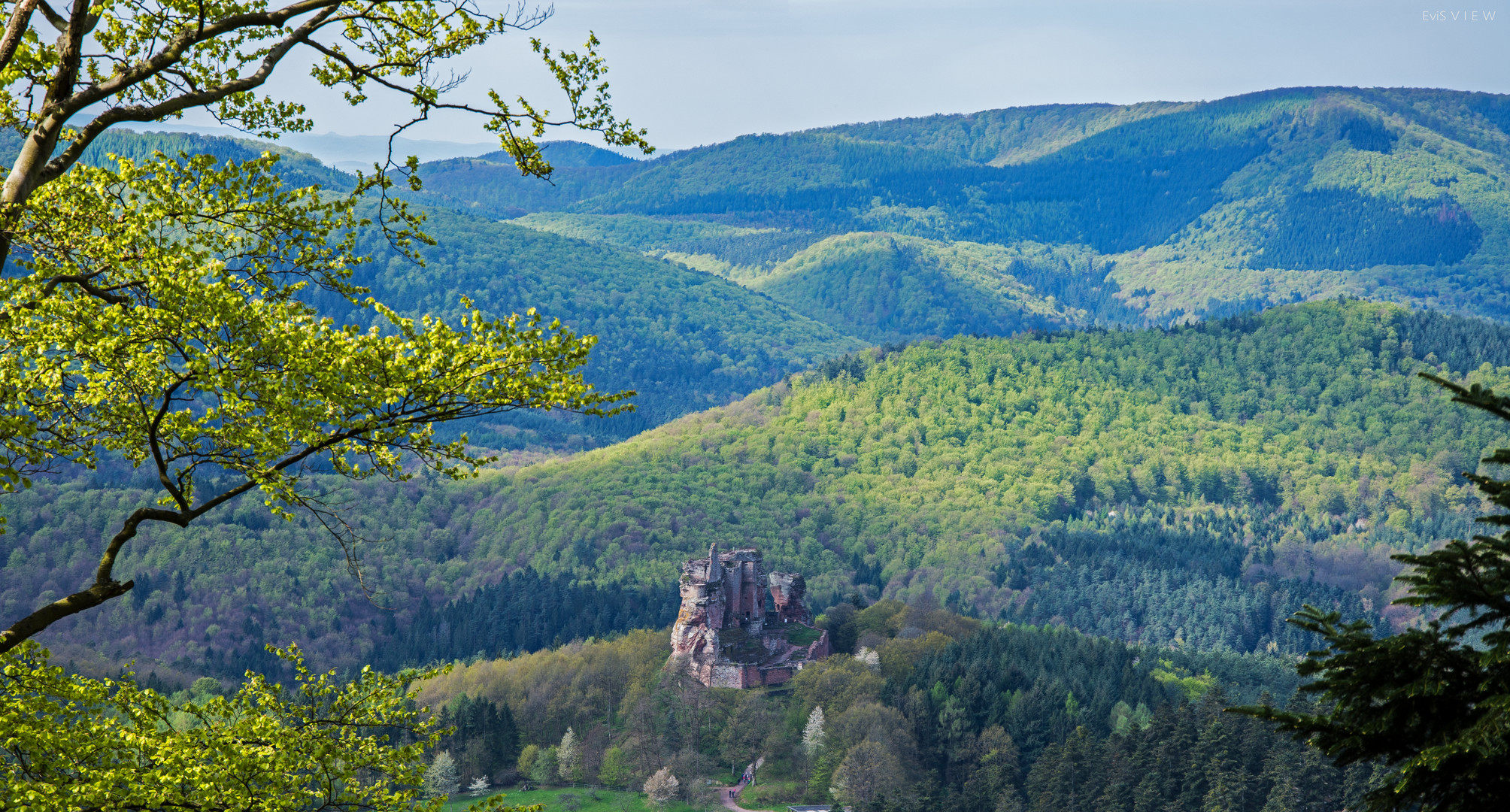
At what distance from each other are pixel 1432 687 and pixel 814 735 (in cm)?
7907

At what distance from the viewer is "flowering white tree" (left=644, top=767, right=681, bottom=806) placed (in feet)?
294

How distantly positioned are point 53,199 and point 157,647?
153386 millimetres

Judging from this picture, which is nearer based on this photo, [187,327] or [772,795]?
[187,327]

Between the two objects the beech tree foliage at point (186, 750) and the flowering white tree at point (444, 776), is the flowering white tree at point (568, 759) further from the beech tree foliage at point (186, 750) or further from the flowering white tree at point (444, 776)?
the beech tree foliage at point (186, 750)

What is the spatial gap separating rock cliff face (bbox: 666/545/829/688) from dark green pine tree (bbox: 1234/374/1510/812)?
87841mm

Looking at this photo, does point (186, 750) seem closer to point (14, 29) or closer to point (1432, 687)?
point (14, 29)

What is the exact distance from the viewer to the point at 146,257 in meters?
18.1

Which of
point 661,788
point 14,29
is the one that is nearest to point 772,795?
point 661,788

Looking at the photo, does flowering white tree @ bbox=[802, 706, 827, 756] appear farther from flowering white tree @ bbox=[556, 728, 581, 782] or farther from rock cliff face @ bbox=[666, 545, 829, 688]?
flowering white tree @ bbox=[556, 728, 581, 782]

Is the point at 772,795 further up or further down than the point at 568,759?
further down

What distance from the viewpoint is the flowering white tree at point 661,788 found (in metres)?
89.7

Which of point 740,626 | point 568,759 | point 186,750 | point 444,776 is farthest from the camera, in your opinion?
point 740,626

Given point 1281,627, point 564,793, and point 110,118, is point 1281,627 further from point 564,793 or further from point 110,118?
point 110,118

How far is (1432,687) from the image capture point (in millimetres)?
15852
